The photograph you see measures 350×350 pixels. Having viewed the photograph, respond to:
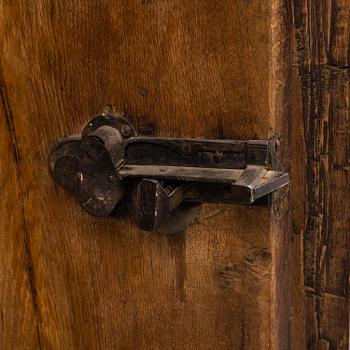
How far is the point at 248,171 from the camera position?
0.70m

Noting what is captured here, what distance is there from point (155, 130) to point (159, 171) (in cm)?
5

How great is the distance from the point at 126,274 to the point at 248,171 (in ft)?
0.79

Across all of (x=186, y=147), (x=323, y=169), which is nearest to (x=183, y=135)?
(x=186, y=147)

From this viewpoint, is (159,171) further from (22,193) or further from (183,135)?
(22,193)

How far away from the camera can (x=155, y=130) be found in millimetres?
751

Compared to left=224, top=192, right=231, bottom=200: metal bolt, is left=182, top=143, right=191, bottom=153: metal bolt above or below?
above

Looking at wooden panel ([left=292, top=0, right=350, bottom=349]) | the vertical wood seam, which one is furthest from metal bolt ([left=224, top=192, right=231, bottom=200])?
the vertical wood seam

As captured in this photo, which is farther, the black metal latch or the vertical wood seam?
the vertical wood seam

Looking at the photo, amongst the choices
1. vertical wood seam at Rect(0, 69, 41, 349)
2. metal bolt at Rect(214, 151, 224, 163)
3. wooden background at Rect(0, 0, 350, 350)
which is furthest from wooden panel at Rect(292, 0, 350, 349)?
vertical wood seam at Rect(0, 69, 41, 349)

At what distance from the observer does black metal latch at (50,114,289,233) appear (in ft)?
2.31

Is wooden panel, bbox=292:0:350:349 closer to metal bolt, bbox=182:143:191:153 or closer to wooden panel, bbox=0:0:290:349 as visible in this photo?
wooden panel, bbox=0:0:290:349

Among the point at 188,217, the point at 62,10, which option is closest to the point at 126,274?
the point at 188,217

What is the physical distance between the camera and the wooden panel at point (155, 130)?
2.30ft

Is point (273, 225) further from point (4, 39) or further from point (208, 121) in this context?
point (4, 39)
